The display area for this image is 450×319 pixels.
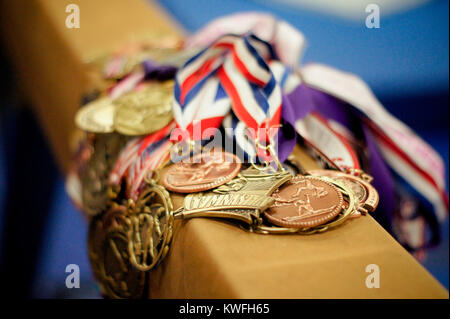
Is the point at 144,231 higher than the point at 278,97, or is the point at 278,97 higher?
the point at 278,97

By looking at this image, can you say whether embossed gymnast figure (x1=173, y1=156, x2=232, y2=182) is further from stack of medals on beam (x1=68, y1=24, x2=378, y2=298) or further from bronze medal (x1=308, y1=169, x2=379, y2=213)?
bronze medal (x1=308, y1=169, x2=379, y2=213)

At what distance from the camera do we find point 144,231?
592 mm

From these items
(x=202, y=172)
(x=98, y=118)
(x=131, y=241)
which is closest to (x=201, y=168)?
(x=202, y=172)

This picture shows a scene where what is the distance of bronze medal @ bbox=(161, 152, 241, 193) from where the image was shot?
0.57 meters

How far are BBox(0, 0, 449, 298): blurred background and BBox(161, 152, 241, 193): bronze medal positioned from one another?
60cm

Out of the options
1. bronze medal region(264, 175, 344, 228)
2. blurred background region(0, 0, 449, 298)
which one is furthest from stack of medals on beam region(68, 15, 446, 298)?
blurred background region(0, 0, 449, 298)

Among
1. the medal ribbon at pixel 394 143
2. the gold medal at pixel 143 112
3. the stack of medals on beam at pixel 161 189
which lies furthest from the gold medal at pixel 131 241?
the medal ribbon at pixel 394 143

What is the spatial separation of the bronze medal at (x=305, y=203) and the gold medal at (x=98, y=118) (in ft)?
1.07

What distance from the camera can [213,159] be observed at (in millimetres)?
619

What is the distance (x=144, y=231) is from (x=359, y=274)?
0.27 meters

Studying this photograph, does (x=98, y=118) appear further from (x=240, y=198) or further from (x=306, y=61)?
(x=306, y=61)

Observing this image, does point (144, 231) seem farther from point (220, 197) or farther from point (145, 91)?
point (145, 91)
